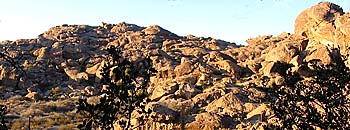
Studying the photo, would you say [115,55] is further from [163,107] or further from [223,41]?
[223,41]

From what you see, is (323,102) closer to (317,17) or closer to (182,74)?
(182,74)

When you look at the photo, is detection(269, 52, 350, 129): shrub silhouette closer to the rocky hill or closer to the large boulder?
the rocky hill

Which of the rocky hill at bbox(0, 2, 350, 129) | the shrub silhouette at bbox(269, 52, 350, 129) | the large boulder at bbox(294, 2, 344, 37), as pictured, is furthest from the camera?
the large boulder at bbox(294, 2, 344, 37)

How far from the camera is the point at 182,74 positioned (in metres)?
39.4

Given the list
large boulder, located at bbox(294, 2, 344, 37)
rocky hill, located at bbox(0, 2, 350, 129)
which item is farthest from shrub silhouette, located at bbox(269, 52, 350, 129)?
large boulder, located at bbox(294, 2, 344, 37)

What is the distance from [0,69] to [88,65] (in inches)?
368

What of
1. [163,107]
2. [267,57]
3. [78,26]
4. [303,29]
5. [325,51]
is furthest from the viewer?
[78,26]

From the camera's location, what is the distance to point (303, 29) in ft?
144

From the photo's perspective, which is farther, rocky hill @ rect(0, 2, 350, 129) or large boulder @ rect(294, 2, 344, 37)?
large boulder @ rect(294, 2, 344, 37)

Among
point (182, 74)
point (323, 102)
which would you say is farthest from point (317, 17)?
point (323, 102)

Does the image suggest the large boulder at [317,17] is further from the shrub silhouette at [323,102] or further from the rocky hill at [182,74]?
the shrub silhouette at [323,102]

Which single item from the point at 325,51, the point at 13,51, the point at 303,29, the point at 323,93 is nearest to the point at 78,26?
the point at 13,51

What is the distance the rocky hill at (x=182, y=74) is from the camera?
81.9 feet

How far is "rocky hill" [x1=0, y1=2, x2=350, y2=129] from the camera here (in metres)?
25.0
